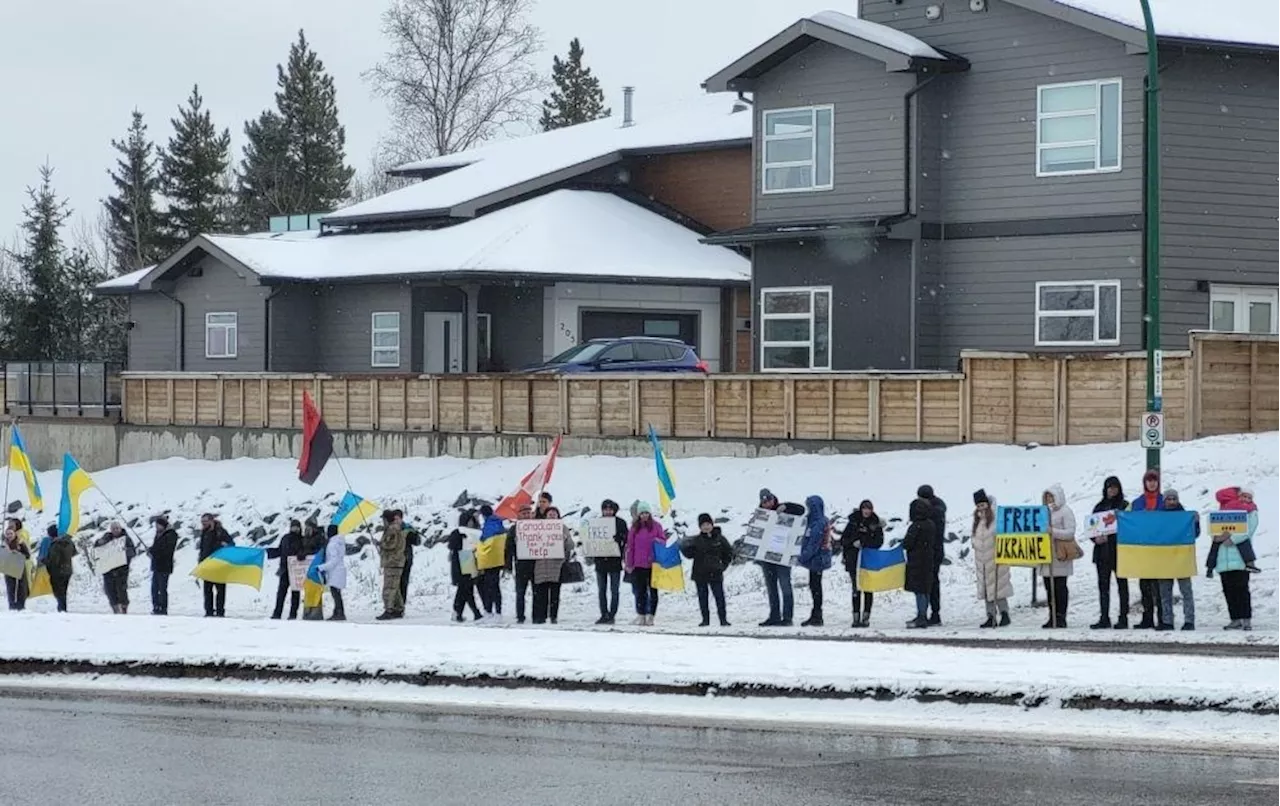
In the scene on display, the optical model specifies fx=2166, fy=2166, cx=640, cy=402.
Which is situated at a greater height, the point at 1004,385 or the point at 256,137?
the point at 256,137

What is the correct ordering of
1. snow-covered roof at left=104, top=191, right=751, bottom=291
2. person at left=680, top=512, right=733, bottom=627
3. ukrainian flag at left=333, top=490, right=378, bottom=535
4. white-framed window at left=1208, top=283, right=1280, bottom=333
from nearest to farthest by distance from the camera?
person at left=680, top=512, right=733, bottom=627 → ukrainian flag at left=333, top=490, right=378, bottom=535 → white-framed window at left=1208, top=283, right=1280, bottom=333 → snow-covered roof at left=104, top=191, right=751, bottom=291

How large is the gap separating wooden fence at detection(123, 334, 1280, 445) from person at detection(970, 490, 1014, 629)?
623 centimetres

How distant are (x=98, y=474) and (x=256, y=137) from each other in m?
51.2

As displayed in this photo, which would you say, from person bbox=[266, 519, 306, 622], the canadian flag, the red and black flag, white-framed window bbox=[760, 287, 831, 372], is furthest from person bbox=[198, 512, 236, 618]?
white-framed window bbox=[760, 287, 831, 372]

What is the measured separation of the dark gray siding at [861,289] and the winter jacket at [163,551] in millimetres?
13502

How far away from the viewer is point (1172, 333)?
3541 cm

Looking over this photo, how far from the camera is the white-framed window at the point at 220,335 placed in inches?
2028

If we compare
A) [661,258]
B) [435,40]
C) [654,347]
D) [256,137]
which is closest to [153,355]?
[661,258]

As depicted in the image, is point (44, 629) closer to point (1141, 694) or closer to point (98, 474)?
point (1141, 694)

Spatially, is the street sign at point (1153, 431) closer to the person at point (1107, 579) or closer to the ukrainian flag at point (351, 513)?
the person at point (1107, 579)

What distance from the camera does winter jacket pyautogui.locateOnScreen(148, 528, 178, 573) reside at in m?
29.6

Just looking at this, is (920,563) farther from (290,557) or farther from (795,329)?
(795,329)

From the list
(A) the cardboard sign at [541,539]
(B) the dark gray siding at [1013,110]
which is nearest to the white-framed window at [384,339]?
(B) the dark gray siding at [1013,110]

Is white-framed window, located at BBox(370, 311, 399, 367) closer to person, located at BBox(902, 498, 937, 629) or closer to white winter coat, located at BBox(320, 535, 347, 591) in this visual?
white winter coat, located at BBox(320, 535, 347, 591)
